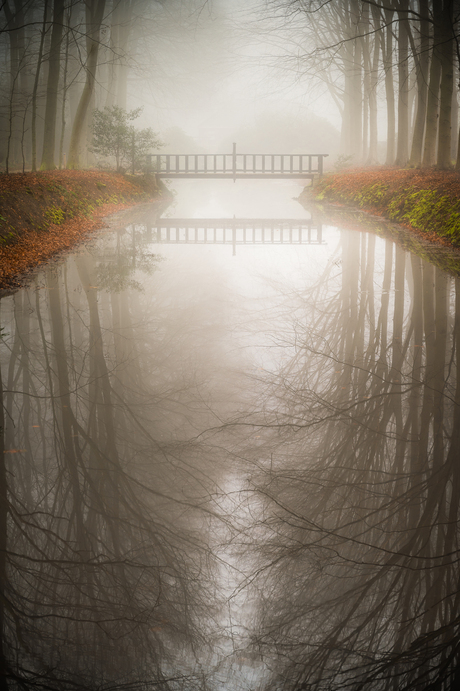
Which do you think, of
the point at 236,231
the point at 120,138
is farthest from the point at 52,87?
the point at 236,231

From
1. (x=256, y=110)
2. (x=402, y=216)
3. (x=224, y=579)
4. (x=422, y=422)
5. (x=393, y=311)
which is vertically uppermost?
(x=256, y=110)

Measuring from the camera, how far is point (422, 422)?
415 cm

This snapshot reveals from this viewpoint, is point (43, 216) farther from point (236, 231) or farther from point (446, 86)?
point (446, 86)

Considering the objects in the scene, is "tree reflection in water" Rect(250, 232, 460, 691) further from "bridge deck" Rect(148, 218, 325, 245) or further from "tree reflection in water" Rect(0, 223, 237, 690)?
"bridge deck" Rect(148, 218, 325, 245)

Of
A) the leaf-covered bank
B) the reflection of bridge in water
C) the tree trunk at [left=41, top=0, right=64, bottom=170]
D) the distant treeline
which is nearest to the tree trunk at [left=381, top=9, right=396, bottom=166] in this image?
the distant treeline

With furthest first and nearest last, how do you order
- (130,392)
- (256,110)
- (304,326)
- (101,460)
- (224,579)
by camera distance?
1. (256,110)
2. (304,326)
3. (130,392)
4. (101,460)
5. (224,579)

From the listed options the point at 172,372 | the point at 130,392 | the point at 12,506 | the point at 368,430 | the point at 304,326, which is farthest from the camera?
the point at 304,326

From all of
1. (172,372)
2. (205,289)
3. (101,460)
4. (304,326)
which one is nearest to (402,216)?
(205,289)

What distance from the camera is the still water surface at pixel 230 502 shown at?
2178 millimetres

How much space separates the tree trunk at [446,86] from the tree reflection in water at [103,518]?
1428 cm

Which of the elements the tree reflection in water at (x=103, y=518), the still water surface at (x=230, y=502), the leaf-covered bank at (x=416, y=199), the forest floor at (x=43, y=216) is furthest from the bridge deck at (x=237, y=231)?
the tree reflection in water at (x=103, y=518)

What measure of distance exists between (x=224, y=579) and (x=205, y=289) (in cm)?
640

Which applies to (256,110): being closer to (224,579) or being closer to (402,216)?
(402,216)

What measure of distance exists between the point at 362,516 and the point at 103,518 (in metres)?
1.24
